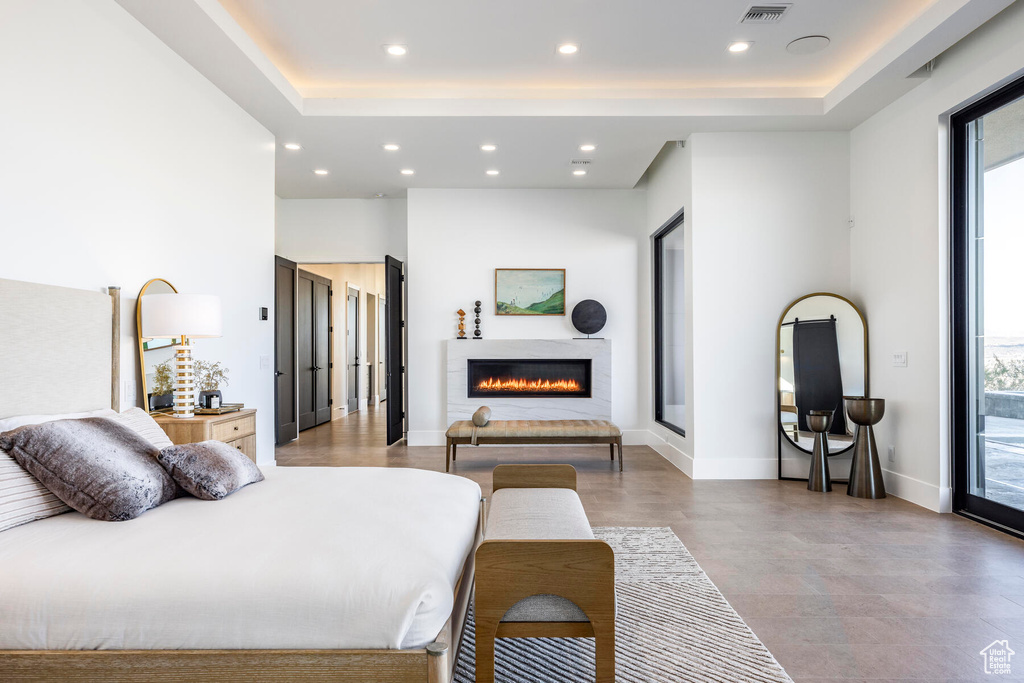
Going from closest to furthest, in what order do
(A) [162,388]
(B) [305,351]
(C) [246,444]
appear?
(A) [162,388], (C) [246,444], (B) [305,351]

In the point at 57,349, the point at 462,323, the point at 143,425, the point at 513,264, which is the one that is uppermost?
the point at 513,264

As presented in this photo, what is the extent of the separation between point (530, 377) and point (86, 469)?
206 inches

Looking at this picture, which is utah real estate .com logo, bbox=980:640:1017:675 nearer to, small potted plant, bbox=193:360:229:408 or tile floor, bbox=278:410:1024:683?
tile floor, bbox=278:410:1024:683

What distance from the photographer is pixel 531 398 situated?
6.75 m

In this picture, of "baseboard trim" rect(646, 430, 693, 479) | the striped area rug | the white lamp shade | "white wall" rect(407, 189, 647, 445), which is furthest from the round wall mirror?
the white lamp shade

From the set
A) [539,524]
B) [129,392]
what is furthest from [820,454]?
[129,392]

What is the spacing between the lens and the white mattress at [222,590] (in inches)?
55.9

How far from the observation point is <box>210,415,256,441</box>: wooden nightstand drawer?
3312 mm

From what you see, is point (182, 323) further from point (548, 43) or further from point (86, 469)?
point (548, 43)

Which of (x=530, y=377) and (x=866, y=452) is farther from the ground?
(x=530, y=377)

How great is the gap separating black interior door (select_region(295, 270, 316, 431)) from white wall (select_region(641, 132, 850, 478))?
4.93 meters

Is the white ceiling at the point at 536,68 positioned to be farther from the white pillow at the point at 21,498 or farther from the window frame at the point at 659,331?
the white pillow at the point at 21,498

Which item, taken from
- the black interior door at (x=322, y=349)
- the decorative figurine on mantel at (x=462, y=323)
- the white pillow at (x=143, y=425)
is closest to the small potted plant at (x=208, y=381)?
the white pillow at (x=143, y=425)

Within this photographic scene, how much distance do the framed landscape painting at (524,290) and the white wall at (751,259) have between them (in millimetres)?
2095
